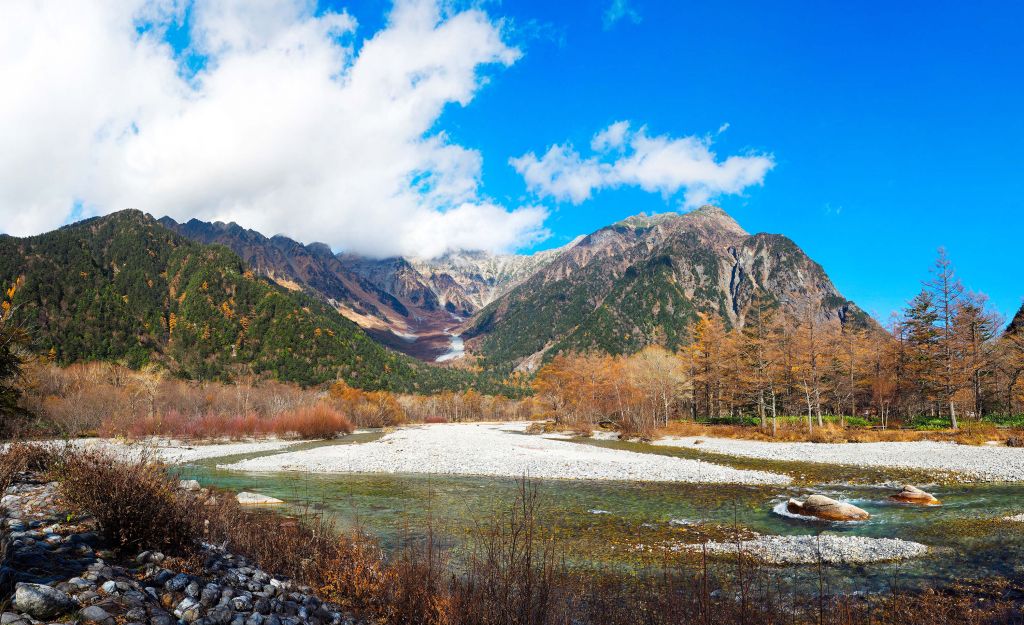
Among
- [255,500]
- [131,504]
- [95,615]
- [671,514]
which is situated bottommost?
[671,514]

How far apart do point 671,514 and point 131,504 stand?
14168 mm

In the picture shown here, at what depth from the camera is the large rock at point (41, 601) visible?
4117 millimetres

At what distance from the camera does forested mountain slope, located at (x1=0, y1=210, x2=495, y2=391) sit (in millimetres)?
118312

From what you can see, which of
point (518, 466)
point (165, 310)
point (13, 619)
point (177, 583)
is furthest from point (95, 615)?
point (165, 310)

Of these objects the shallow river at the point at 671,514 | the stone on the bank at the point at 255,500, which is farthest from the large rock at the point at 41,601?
the stone on the bank at the point at 255,500

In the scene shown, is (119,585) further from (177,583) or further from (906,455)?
(906,455)

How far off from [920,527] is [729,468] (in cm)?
1333

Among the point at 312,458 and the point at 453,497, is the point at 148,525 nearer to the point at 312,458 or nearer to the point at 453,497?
the point at 453,497

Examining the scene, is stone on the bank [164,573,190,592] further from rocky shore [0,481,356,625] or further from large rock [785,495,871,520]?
large rock [785,495,871,520]

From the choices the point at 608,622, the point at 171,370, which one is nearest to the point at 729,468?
the point at 608,622

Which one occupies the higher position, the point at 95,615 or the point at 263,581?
the point at 95,615

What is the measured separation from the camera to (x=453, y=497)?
19.4 m

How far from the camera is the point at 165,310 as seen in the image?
144375mm

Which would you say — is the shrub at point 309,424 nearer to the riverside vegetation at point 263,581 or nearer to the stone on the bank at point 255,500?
the stone on the bank at point 255,500
